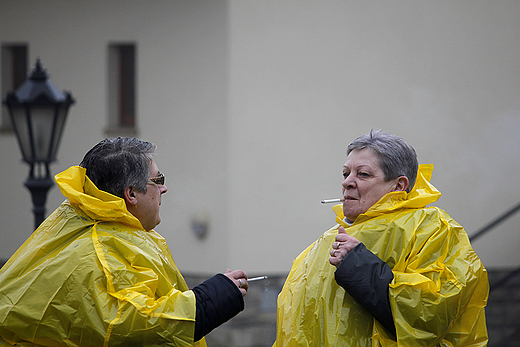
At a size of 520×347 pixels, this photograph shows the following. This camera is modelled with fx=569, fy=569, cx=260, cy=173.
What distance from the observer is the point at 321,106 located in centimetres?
627

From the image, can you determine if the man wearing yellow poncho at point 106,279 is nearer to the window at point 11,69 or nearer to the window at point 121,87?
the window at point 121,87

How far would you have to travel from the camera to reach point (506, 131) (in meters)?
6.46

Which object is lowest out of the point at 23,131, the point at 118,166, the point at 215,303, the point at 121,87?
the point at 215,303

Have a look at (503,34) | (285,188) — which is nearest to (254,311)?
(285,188)

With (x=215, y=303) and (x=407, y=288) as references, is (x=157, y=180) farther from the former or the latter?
(x=407, y=288)

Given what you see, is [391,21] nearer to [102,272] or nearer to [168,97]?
[168,97]

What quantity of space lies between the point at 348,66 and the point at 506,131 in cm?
197

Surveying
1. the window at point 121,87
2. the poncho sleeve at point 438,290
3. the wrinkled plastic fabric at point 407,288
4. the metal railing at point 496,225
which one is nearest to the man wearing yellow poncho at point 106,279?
the wrinkled plastic fabric at point 407,288

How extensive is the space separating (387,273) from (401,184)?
1.36ft

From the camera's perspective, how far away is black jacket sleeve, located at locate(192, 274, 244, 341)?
6.30ft

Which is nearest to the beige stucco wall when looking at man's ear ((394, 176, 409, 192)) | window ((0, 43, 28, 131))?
window ((0, 43, 28, 131))

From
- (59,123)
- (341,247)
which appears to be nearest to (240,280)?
(341,247)

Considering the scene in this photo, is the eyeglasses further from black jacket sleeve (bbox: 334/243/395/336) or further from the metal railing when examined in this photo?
the metal railing

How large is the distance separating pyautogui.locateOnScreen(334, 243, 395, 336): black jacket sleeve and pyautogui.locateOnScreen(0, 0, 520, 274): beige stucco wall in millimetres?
4260
